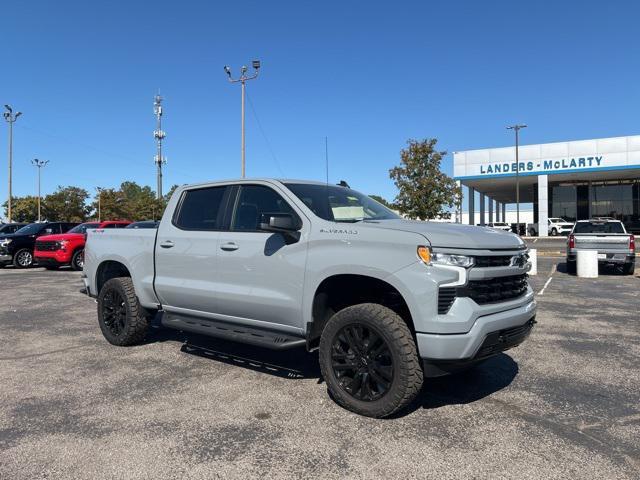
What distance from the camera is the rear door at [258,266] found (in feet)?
14.3

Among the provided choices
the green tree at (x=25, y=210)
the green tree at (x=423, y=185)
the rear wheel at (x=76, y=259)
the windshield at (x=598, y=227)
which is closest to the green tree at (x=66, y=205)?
the green tree at (x=25, y=210)

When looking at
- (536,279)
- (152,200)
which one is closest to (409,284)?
(536,279)

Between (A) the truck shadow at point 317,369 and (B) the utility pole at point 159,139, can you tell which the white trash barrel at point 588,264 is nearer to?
(A) the truck shadow at point 317,369

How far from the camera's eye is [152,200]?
8519 centimetres

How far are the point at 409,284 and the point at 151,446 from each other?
213 cm

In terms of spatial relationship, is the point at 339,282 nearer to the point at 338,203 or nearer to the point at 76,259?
the point at 338,203

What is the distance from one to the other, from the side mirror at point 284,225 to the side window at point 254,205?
0.32 m

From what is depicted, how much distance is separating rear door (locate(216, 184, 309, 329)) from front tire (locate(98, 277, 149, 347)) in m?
1.52

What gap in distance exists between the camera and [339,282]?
14.1 feet

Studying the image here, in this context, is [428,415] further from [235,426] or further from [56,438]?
[56,438]

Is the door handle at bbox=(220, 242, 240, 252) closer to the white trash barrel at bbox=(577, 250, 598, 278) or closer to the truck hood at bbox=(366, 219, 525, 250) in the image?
the truck hood at bbox=(366, 219, 525, 250)

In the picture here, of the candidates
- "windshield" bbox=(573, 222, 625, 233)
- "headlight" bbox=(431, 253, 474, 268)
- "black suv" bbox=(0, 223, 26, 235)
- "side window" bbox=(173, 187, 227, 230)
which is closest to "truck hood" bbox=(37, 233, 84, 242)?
"black suv" bbox=(0, 223, 26, 235)

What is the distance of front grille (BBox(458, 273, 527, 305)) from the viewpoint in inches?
146

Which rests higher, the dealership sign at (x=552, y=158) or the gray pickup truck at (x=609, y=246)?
the dealership sign at (x=552, y=158)
